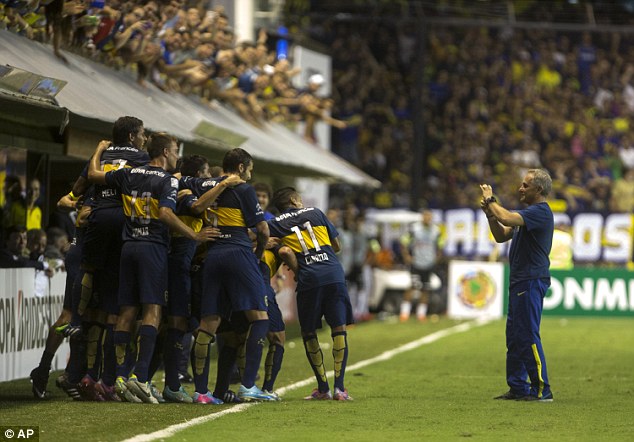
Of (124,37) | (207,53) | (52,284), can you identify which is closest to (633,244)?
(207,53)

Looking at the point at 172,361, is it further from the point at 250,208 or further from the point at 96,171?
the point at 96,171

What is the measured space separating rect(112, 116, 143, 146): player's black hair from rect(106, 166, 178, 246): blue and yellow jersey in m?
0.40

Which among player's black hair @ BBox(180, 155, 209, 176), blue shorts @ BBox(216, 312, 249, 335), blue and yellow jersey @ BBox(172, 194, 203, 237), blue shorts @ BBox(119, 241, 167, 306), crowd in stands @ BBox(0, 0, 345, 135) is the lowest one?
blue shorts @ BBox(216, 312, 249, 335)

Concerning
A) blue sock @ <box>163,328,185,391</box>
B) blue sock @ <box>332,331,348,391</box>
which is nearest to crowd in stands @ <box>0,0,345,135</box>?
blue sock @ <box>163,328,185,391</box>

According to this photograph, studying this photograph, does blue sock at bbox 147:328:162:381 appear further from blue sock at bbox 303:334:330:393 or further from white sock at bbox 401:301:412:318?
white sock at bbox 401:301:412:318

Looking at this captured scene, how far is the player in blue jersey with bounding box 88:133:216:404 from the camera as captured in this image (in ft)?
36.1

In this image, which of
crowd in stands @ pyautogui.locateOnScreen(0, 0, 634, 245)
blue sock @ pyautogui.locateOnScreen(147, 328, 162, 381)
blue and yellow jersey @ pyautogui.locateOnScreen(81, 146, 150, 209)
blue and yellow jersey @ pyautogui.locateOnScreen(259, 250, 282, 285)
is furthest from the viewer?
crowd in stands @ pyautogui.locateOnScreen(0, 0, 634, 245)

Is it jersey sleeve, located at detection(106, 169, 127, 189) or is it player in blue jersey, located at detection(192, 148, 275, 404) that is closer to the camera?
player in blue jersey, located at detection(192, 148, 275, 404)

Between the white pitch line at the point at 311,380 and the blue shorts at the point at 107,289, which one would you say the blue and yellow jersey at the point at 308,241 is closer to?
the white pitch line at the point at 311,380

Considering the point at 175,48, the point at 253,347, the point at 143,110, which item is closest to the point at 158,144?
the point at 253,347

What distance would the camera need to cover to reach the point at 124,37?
17.3 m

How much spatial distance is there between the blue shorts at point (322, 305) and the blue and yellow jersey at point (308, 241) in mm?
63

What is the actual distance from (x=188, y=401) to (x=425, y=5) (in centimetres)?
2389

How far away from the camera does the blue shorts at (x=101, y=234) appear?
37.3 ft
